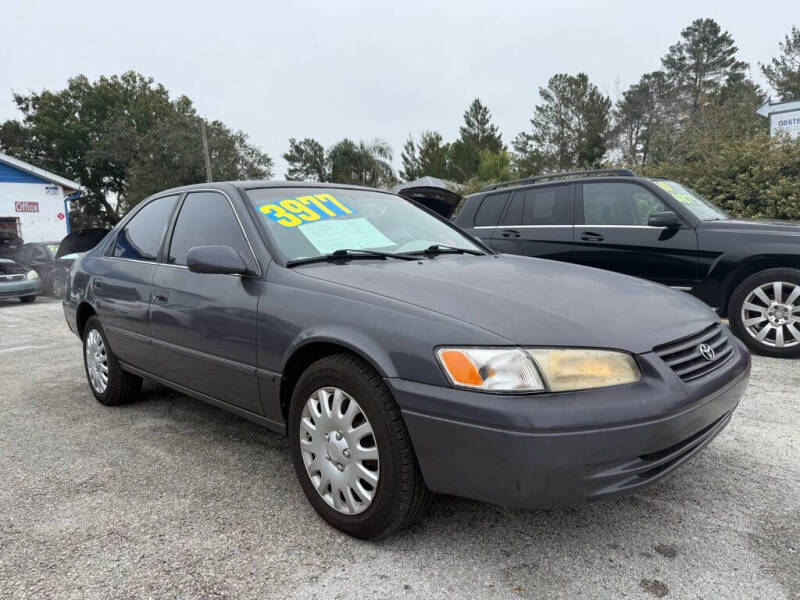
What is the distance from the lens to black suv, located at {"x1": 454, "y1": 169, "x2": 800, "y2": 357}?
15.4 ft

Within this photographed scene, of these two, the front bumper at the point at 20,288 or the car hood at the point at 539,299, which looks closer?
the car hood at the point at 539,299

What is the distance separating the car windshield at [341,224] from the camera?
2.72 meters

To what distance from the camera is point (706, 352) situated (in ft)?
7.00

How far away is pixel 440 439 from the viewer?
1841 millimetres

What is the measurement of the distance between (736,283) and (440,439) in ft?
14.1

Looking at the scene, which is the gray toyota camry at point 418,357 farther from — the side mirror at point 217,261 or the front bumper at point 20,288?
the front bumper at point 20,288

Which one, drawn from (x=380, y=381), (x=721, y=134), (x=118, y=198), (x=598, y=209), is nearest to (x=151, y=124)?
(x=118, y=198)

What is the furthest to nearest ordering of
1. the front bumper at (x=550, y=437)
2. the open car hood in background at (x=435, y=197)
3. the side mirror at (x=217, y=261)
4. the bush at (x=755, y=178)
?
the bush at (x=755, y=178) → the open car hood in background at (x=435, y=197) → the side mirror at (x=217, y=261) → the front bumper at (x=550, y=437)

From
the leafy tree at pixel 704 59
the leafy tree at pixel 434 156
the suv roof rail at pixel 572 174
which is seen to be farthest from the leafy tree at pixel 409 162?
the suv roof rail at pixel 572 174

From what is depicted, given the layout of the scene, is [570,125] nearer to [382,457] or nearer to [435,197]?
[435,197]

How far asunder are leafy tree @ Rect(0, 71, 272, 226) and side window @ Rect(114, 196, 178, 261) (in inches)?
1253

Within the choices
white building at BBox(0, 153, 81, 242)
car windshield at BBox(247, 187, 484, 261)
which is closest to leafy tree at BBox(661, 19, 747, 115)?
white building at BBox(0, 153, 81, 242)

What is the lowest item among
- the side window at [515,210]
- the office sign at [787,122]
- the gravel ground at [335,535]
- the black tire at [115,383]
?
the gravel ground at [335,535]

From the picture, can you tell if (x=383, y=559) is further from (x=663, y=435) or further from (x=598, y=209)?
(x=598, y=209)
